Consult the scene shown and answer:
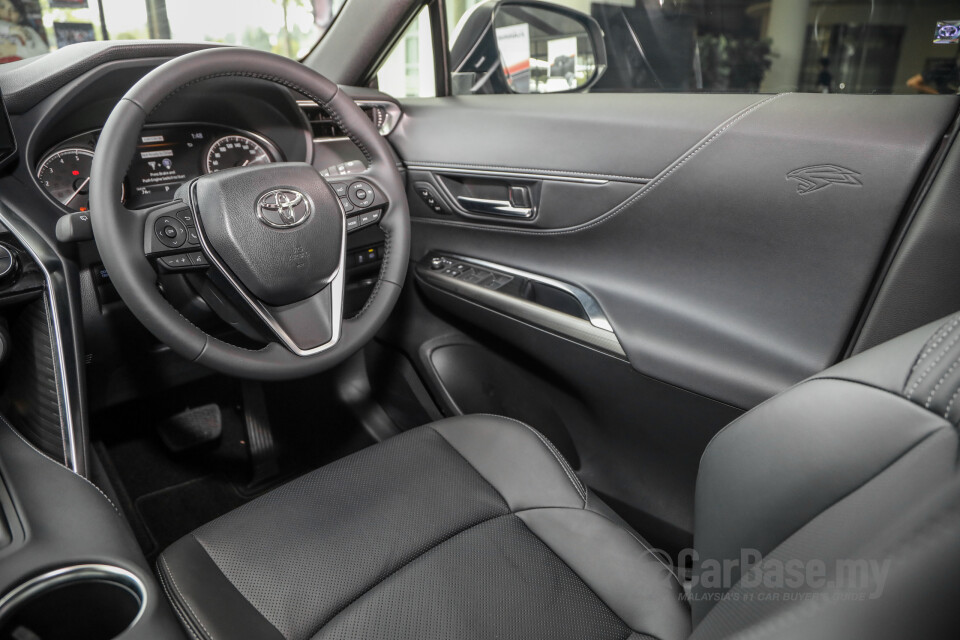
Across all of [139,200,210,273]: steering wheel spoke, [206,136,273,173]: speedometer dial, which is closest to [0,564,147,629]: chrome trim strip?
[139,200,210,273]: steering wheel spoke

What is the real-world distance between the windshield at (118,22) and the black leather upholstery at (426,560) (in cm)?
85

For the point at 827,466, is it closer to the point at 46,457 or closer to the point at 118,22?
the point at 46,457

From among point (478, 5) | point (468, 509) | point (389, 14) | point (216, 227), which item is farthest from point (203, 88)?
point (468, 509)

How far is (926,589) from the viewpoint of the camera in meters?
0.36

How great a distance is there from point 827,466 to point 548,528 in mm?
503

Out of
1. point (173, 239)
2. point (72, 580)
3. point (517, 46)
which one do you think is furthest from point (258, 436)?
point (517, 46)

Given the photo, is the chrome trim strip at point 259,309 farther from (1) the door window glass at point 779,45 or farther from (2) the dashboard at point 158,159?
(1) the door window glass at point 779,45

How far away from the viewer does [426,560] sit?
89cm

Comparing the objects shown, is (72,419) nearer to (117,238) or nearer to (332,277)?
(117,238)

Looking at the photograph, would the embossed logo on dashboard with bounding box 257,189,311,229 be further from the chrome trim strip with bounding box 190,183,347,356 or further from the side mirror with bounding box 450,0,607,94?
the side mirror with bounding box 450,0,607,94

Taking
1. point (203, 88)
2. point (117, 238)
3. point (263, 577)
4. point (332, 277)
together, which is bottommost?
point (263, 577)

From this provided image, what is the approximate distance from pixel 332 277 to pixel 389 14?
0.79 metres

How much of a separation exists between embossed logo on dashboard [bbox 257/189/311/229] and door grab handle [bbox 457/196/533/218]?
511 mm

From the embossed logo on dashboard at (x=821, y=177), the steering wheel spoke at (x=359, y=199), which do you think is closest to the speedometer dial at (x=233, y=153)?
the steering wheel spoke at (x=359, y=199)
